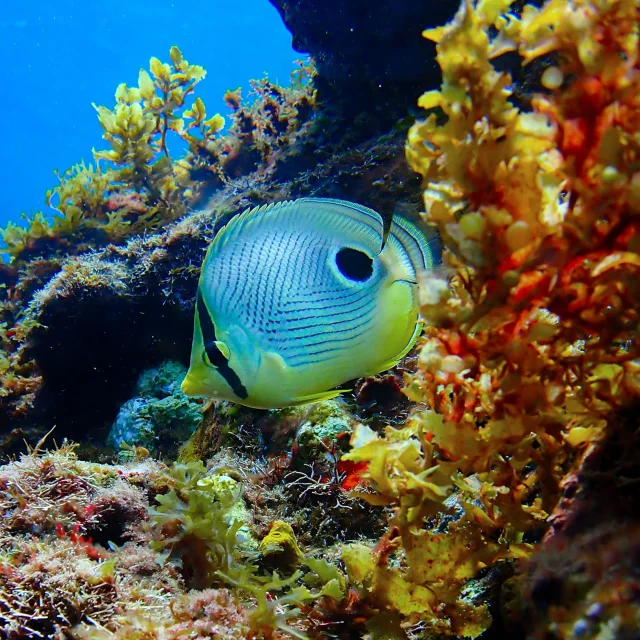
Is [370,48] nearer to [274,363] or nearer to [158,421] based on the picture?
[158,421]

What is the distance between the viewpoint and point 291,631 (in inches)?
57.2

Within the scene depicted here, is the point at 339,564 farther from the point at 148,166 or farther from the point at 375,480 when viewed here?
the point at 148,166

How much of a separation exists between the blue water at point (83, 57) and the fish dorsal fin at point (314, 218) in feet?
264

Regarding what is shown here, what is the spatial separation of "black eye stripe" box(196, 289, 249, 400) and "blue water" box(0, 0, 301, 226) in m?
80.3

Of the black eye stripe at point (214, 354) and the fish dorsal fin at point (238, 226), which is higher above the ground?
the fish dorsal fin at point (238, 226)

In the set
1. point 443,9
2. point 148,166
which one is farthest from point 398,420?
point 148,166

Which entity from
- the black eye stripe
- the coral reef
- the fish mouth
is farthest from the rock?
the fish mouth

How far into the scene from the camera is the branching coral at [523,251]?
0.94 meters

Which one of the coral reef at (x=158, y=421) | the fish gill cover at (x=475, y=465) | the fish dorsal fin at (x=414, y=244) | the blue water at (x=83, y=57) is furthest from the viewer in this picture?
the blue water at (x=83, y=57)

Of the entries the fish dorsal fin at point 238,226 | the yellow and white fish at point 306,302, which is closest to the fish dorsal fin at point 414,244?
the yellow and white fish at point 306,302

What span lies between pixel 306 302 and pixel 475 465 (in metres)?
0.74

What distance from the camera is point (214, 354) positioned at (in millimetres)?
1630

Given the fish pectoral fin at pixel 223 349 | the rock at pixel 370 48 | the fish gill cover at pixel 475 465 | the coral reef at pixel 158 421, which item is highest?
the rock at pixel 370 48

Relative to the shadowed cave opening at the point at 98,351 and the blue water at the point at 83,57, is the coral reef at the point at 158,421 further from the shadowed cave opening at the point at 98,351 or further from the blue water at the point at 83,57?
the blue water at the point at 83,57
